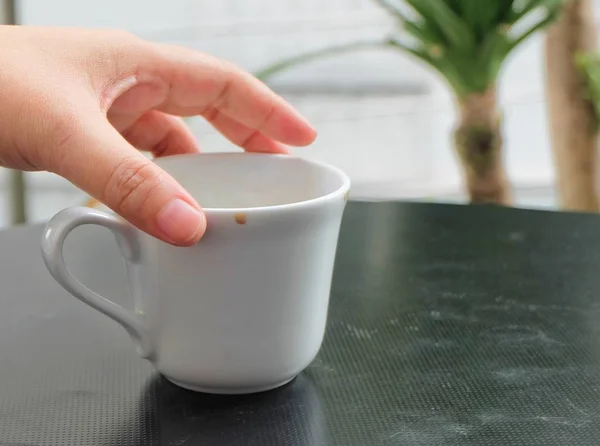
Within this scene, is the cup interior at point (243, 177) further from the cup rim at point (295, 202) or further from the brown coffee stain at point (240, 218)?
the brown coffee stain at point (240, 218)

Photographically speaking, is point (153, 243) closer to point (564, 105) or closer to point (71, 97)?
point (71, 97)

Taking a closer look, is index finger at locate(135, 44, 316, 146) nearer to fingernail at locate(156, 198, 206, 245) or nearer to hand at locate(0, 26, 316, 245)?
hand at locate(0, 26, 316, 245)

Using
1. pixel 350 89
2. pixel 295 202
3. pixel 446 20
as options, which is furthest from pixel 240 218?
pixel 350 89

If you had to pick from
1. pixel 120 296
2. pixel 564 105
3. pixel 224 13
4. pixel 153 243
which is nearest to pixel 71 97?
pixel 153 243

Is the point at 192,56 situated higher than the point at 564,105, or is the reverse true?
the point at 192,56

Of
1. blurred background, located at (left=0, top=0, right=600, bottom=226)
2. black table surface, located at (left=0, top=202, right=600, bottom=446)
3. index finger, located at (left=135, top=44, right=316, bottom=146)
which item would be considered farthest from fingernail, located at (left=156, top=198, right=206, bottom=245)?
blurred background, located at (left=0, top=0, right=600, bottom=226)

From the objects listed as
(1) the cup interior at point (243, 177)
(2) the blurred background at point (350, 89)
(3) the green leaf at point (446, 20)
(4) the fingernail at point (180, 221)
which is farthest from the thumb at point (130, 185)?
(2) the blurred background at point (350, 89)

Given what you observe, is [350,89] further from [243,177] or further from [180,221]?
[180,221]
